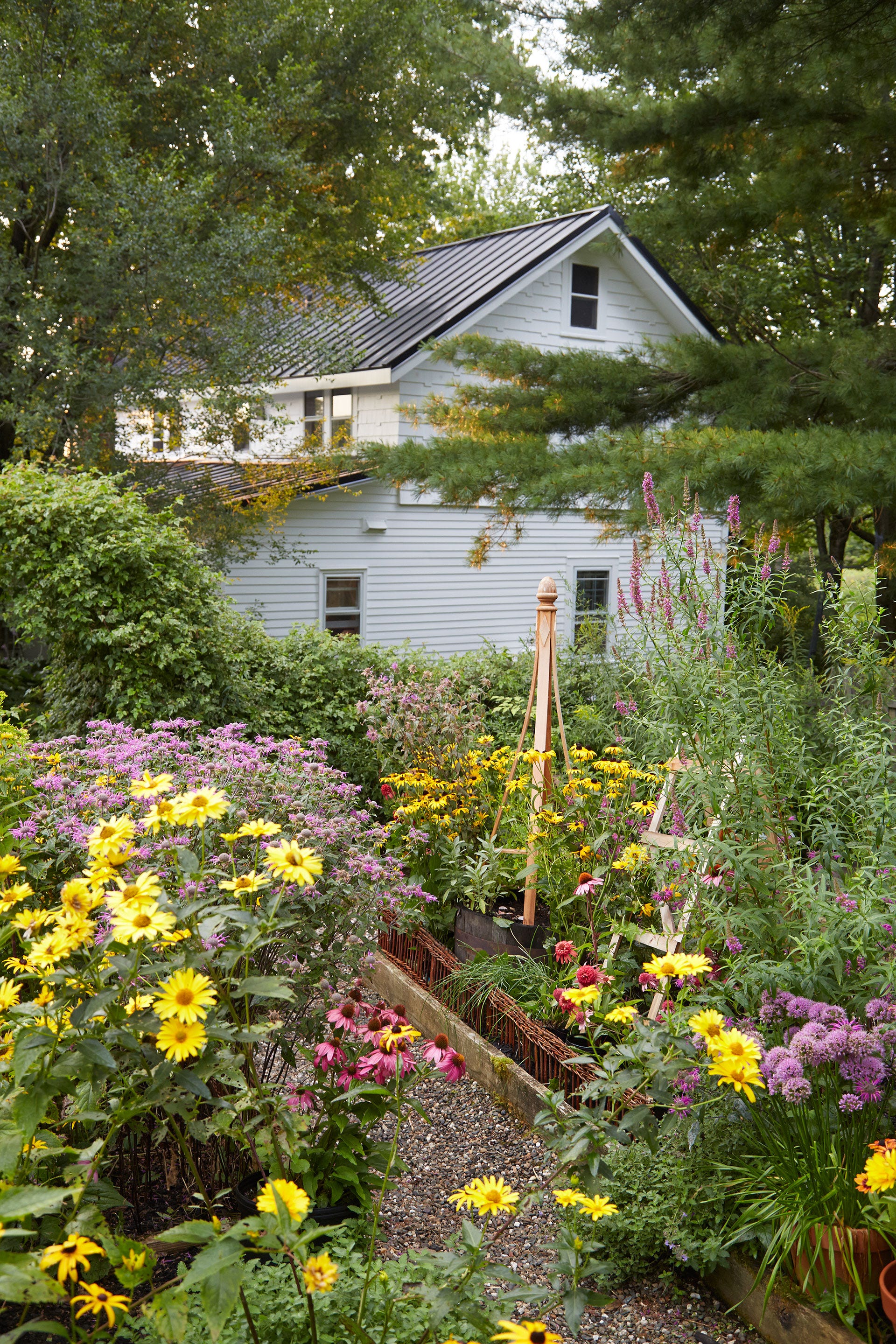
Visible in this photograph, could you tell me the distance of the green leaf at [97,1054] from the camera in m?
1.69

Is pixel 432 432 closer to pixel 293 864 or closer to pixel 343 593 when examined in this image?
pixel 343 593

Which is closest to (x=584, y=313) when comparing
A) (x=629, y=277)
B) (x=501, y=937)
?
(x=629, y=277)

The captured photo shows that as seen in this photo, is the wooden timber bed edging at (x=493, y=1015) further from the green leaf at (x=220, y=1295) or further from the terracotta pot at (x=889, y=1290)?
the green leaf at (x=220, y=1295)

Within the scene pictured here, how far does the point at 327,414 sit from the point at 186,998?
11.7 m

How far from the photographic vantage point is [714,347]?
6.16 meters

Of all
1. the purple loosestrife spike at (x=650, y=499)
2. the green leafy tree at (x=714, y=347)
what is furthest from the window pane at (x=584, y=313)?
the purple loosestrife spike at (x=650, y=499)

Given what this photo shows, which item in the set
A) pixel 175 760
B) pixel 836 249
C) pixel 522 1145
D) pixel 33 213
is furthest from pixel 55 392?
pixel 836 249

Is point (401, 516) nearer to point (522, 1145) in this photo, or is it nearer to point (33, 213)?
point (33, 213)

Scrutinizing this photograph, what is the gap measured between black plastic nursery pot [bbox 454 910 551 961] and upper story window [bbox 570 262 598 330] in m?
10.9

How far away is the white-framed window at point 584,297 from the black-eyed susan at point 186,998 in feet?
42.0

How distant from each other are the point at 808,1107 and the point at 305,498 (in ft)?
30.8

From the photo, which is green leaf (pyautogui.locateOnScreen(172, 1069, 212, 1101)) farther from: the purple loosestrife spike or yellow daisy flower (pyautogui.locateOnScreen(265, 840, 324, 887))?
the purple loosestrife spike

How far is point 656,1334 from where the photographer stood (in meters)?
2.30

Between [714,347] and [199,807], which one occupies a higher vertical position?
[714,347]
